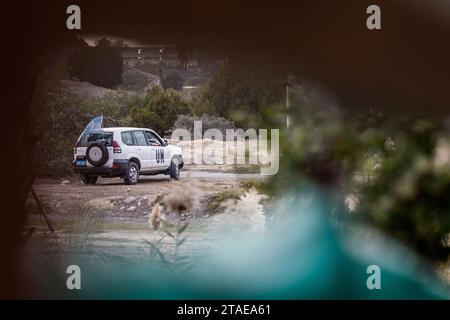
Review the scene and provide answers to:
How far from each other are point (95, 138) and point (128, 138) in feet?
Result: 0.73

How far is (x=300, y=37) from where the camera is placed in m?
4.28

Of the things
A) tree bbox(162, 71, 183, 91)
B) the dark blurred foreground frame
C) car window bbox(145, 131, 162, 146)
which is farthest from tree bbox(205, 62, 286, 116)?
car window bbox(145, 131, 162, 146)

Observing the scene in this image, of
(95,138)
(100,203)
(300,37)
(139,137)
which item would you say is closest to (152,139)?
(139,137)

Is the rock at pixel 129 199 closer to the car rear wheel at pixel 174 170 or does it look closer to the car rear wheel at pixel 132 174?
the car rear wheel at pixel 132 174

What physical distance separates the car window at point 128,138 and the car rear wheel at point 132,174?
0.43 feet

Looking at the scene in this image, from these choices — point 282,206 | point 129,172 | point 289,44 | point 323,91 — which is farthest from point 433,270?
point 129,172

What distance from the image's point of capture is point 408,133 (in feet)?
14.1

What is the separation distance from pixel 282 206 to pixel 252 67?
0.94 metres

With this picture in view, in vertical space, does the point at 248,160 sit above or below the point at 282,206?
above

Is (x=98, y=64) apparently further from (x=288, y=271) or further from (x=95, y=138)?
(x=288, y=271)

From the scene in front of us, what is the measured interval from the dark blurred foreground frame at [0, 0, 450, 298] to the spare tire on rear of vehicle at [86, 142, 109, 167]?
624 millimetres

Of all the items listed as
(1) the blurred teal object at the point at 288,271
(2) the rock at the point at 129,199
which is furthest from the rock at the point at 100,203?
(1) the blurred teal object at the point at 288,271
